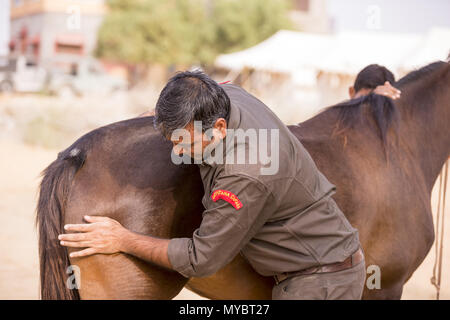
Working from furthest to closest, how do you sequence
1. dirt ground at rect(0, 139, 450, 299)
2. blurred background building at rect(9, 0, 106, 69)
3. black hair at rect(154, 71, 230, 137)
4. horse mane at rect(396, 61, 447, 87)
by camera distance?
blurred background building at rect(9, 0, 106, 69)
dirt ground at rect(0, 139, 450, 299)
horse mane at rect(396, 61, 447, 87)
black hair at rect(154, 71, 230, 137)

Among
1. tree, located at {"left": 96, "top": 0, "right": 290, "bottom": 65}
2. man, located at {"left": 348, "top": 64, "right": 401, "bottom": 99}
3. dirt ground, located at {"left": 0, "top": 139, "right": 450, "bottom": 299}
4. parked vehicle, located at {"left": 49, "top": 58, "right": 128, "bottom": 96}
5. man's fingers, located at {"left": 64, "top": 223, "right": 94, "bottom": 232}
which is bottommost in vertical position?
dirt ground, located at {"left": 0, "top": 139, "right": 450, "bottom": 299}

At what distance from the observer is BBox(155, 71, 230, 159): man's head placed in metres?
1.97

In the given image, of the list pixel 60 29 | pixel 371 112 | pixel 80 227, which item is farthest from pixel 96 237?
pixel 60 29

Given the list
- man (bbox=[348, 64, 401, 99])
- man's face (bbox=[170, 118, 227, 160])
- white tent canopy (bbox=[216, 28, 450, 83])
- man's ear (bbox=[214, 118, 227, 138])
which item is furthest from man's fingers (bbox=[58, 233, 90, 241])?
white tent canopy (bbox=[216, 28, 450, 83])

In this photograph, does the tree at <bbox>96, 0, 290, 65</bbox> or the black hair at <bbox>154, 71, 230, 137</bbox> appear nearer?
the black hair at <bbox>154, 71, 230, 137</bbox>

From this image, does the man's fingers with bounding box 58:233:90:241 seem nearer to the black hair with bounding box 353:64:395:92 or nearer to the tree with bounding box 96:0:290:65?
the black hair with bounding box 353:64:395:92

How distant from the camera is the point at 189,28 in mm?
32219

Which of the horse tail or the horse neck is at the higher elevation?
the horse neck

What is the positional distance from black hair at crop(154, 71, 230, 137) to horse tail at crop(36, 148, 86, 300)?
56 centimetres

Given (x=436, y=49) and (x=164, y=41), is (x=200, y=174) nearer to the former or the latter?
(x=436, y=49)

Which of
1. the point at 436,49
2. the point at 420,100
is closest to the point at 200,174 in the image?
the point at 420,100

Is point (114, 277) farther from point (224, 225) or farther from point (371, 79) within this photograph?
point (371, 79)

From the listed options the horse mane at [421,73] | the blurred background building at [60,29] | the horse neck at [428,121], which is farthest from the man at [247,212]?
the blurred background building at [60,29]

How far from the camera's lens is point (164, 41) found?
31.5 m
